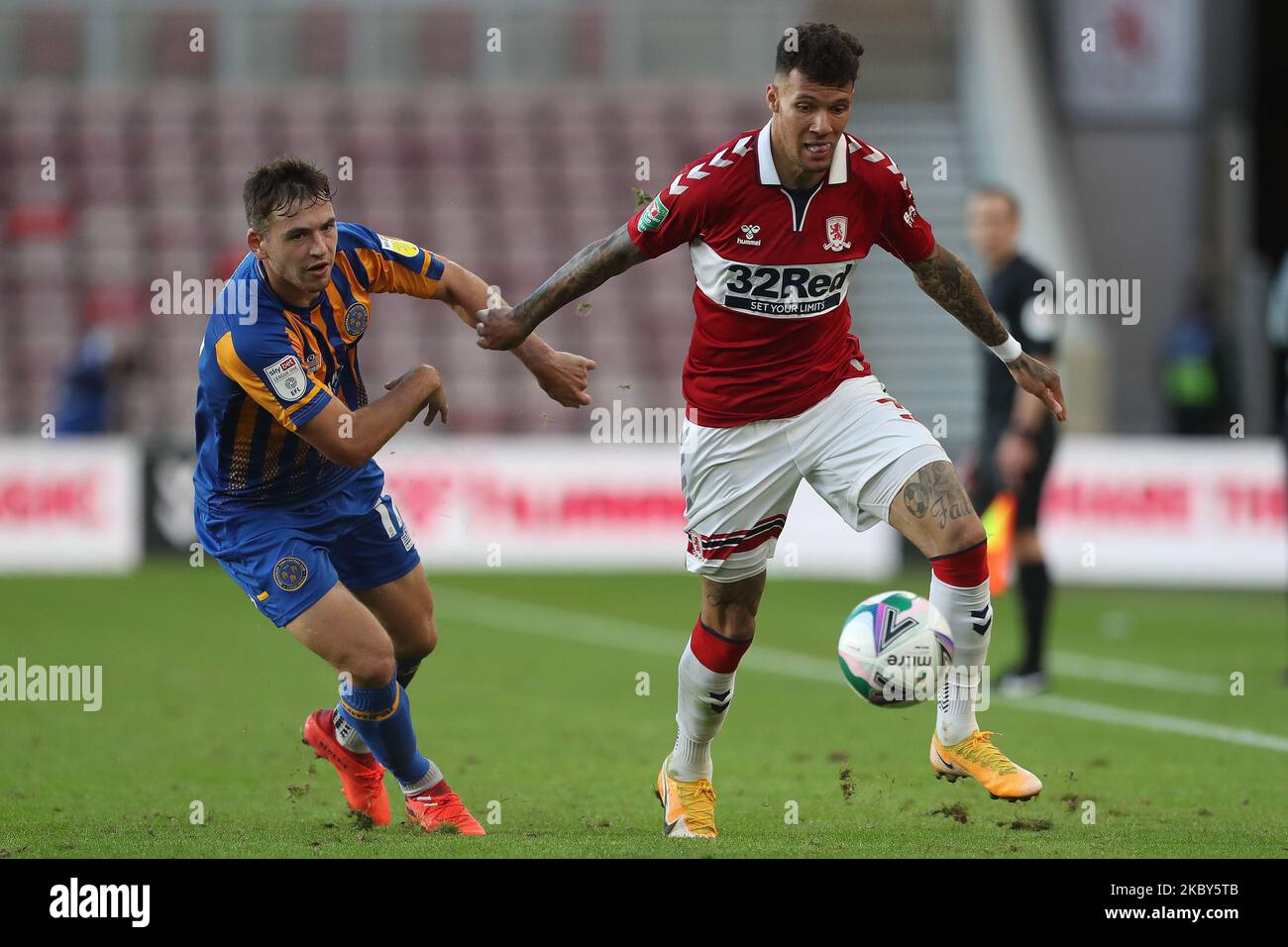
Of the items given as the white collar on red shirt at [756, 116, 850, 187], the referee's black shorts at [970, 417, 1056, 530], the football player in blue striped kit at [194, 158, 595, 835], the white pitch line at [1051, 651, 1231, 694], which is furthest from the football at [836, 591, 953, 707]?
the white pitch line at [1051, 651, 1231, 694]

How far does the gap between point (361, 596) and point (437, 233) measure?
15.7m

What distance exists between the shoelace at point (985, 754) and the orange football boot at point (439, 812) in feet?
5.18

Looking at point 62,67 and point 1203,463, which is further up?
point 62,67

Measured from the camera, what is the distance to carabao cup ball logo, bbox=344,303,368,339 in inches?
243

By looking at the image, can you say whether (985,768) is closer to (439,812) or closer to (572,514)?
(439,812)

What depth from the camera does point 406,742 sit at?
6277 mm

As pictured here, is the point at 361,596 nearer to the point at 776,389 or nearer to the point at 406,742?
the point at 406,742

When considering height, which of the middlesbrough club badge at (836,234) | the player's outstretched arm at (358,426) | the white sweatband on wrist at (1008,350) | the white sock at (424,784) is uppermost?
the middlesbrough club badge at (836,234)

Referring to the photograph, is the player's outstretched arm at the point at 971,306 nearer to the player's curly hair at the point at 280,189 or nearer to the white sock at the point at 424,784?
the player's curly hair at the point at 280,189

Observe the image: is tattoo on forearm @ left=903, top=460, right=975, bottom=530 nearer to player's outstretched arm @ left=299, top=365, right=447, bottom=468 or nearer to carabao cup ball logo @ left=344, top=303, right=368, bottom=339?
player's outstretched arm @ left=299, top=365, right=447, bottom=468

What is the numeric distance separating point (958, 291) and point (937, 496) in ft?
2.46

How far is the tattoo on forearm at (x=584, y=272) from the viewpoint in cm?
593

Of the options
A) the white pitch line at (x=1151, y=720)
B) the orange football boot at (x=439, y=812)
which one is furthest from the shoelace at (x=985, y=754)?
the white pitch line at (x=1151, y=720)
